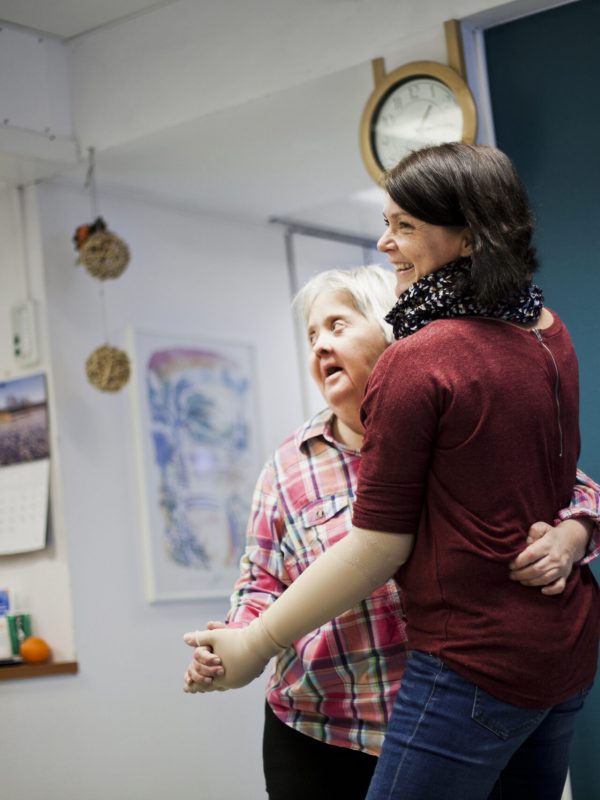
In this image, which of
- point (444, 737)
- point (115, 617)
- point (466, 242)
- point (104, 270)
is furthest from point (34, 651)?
point (466, 242)

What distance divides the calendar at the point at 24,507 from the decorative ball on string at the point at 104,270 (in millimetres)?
327

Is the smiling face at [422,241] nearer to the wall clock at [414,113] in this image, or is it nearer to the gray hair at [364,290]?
the gray hair at [364,290]

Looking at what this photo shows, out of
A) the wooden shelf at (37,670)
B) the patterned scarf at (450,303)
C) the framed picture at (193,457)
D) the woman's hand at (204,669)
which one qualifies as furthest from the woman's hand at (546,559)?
the framed picture at (193,457)

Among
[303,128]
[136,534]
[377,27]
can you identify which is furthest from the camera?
[136,534]

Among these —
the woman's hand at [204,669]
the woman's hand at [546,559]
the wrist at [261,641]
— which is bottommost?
the woman's hand at [204,669]

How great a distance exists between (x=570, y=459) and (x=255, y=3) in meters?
1.98

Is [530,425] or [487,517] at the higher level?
[530,425]

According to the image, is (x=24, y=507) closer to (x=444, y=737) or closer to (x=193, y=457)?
(x=193, y=457)

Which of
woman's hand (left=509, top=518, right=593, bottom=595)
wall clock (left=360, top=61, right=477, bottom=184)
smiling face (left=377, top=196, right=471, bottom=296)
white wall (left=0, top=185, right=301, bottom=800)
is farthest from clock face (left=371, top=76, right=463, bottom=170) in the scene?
woman's hand (left=509, top=518, right=593, bottom=595)

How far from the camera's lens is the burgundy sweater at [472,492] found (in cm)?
135

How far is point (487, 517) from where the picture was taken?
1374 millimetres

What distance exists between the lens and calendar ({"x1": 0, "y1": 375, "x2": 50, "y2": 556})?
3.43 m

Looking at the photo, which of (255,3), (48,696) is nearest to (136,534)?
(48,696)

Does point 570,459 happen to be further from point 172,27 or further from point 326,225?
point 326,225
